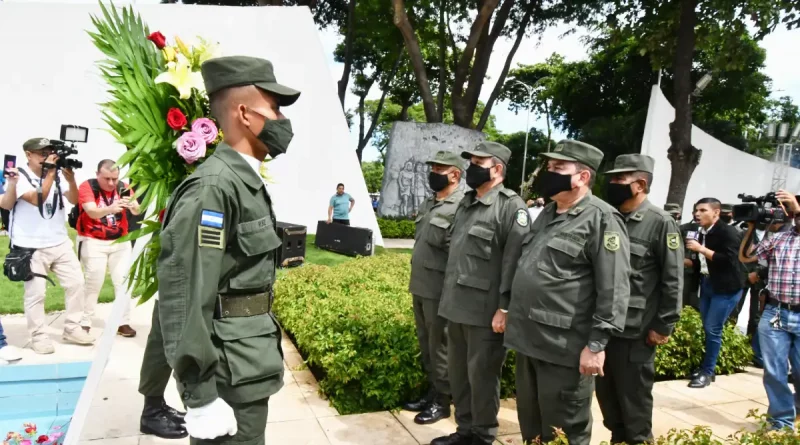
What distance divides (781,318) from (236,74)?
12.5ft

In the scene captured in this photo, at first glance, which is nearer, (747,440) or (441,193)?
(747,440)

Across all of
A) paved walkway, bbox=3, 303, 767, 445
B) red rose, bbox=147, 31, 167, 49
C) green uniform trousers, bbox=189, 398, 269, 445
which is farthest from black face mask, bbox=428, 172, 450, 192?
green uniform trousers, bbox=189, 398, 269, 445

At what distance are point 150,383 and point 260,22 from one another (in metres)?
12.0

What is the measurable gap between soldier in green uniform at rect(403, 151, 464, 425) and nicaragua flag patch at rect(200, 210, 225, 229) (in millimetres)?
2289

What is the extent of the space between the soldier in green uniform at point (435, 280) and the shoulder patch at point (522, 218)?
664 mm

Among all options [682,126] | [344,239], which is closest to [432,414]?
[344,239]

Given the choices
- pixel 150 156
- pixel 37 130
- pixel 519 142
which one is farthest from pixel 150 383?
pixel 519 142

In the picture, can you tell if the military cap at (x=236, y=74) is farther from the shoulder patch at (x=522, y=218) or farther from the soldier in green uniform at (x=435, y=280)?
the soldier in green uniform at (x=435, y=280)

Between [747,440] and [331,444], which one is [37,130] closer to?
[331,444]

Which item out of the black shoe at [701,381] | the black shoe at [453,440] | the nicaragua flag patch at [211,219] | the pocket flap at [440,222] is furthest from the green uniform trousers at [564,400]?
the black shoe at [701,381]

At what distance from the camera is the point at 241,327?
1937mm

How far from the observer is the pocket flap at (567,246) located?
289 cm

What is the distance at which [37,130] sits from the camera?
12.7m

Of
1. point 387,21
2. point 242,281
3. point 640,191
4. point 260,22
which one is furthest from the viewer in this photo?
point 387,21
